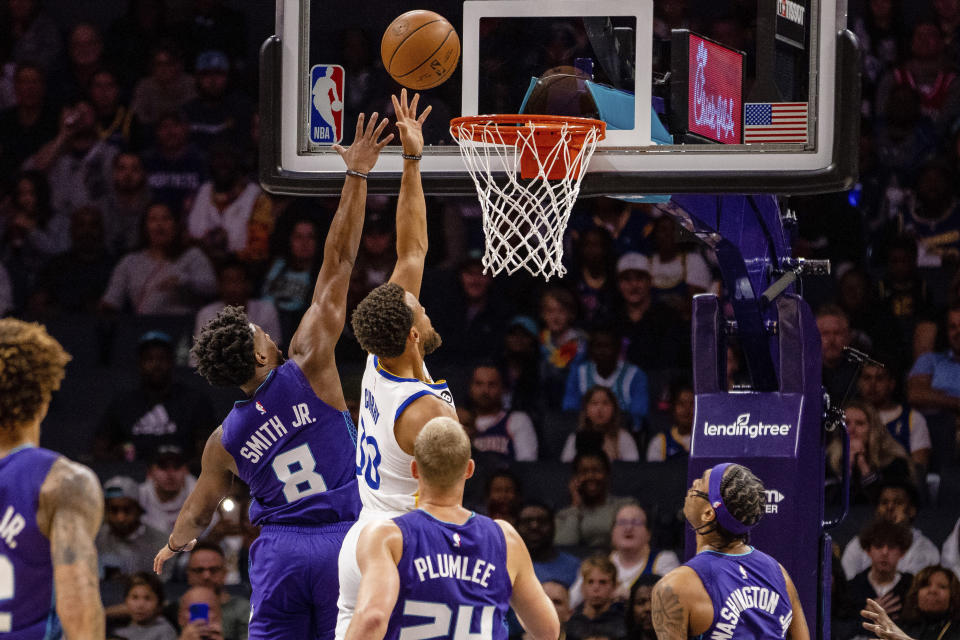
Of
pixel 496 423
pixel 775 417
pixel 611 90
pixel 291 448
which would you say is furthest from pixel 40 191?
pixel 775 417

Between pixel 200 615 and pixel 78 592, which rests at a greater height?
pixel 78 592

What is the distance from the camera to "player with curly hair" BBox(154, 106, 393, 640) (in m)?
5.28

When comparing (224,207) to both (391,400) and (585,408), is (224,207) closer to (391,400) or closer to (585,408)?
(585,408)

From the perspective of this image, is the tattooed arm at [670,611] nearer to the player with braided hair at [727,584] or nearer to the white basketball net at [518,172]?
the player with braided hair at [727,584]

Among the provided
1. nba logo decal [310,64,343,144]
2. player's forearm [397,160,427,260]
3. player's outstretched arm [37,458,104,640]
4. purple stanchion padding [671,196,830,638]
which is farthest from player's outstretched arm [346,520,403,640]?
purple stanchion padding [671,196,830,638]

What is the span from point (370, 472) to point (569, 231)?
16.6 ft

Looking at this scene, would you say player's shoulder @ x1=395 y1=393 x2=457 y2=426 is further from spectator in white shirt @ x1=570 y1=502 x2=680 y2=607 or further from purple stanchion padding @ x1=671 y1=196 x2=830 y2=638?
spectator in white shirt @ x1=570 y1=502 x2=680 y2=607

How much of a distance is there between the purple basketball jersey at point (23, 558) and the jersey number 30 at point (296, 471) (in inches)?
73.3

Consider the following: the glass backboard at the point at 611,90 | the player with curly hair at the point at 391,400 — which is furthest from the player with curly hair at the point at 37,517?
the glass backboard at the point at 611,90

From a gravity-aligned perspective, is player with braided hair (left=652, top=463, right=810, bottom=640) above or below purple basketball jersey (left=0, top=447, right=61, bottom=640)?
below

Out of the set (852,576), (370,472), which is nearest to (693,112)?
(370,472)

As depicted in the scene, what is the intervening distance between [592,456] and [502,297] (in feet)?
5.01

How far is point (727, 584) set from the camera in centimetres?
488

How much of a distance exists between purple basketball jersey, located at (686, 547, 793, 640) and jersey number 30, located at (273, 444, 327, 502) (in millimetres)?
1545
